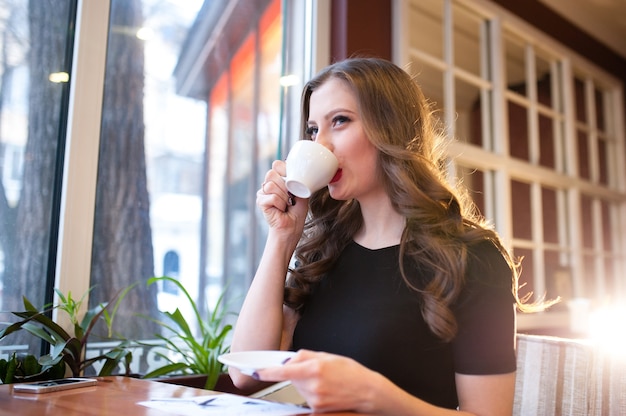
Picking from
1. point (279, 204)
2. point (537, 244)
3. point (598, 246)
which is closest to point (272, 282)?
point (279, 204)

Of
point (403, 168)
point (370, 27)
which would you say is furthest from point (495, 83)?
point (403, 168)

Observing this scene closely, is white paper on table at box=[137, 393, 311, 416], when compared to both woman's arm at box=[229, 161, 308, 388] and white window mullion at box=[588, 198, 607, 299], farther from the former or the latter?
white window mullion at box=[588, 198, 607, 299]

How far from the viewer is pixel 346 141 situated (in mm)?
1176

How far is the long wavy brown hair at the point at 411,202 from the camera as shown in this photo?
106cm

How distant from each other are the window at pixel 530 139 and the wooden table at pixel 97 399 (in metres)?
2.20

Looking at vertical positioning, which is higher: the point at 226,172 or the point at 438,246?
the point at 226,172

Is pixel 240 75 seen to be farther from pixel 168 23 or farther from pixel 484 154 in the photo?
pixel 484 154

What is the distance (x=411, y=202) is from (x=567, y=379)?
0.48 m

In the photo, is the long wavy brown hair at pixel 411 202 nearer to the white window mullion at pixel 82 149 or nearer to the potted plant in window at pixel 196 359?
the potted plant in window at pixel 196 359

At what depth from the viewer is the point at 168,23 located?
211 cm

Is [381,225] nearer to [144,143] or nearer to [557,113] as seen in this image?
[144,143]

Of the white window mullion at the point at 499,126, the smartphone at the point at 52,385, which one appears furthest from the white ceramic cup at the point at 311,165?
the white window mullion at the point at 499,126

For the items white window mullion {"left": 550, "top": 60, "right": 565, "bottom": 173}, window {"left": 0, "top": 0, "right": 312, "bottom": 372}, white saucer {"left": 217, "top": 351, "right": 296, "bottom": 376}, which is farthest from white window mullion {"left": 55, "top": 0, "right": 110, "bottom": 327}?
white window mullion {"left": 550, "top": 60, "right": 565, "bottom": 173}

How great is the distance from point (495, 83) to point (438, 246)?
2573 millimetres
